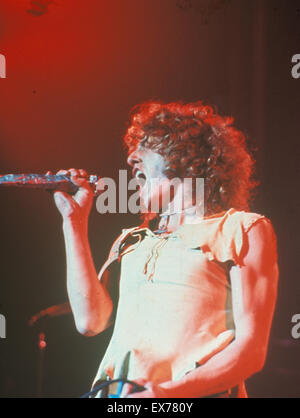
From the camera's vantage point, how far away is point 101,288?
4.63ft

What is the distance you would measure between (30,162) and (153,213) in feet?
1.61

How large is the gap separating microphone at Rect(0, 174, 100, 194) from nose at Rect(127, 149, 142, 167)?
122mm

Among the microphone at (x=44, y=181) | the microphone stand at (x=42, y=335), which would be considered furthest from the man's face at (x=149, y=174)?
the microphone stand at (x=42, y=335)

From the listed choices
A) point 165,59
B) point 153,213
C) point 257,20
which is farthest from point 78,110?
point 257,20

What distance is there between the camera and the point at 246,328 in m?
1.26

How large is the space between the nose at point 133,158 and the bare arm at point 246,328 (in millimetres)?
464

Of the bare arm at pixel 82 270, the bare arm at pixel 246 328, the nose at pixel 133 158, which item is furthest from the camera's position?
the nose at pixel 133 158

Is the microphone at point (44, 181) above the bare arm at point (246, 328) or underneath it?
above

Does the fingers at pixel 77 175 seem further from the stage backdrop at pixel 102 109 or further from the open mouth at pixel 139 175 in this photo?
the open mouth at pixel 139 175

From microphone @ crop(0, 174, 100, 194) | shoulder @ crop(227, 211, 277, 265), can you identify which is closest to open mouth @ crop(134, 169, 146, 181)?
microphone @ crop(0, 174, 100, 194)

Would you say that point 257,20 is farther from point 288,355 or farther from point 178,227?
point 288,355

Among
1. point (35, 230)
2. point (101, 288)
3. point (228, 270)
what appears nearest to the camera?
point (228, 270)

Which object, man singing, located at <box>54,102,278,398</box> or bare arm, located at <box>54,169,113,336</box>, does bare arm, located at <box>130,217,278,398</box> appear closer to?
man singing, located at <box>54,102,278,398</box>

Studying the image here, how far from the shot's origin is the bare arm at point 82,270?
1407 mm
